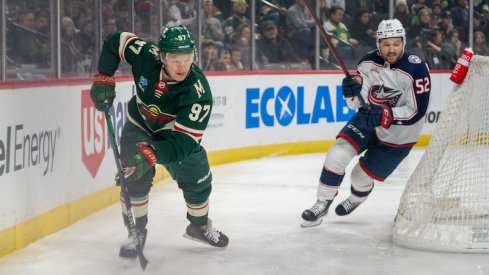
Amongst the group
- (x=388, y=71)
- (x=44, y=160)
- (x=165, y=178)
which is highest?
(x=388, y=71)

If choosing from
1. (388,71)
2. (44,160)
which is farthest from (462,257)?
(44,160)

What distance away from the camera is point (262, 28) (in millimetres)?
8727

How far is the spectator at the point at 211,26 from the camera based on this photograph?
8078 mm

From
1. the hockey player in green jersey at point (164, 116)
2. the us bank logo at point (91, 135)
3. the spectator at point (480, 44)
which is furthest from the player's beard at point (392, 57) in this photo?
the spectator at point (480, 44)

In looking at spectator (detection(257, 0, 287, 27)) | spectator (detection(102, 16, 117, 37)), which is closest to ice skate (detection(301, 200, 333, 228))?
spectator (detection(102, 16, 117, 37))

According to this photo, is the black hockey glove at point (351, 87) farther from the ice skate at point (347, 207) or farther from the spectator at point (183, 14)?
the spectator at point (183, 14)

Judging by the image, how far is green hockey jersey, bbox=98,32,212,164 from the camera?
3.55 meters

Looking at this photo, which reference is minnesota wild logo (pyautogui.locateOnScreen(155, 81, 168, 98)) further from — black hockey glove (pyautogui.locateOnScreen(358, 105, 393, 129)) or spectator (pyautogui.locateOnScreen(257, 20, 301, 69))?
spectator (pyautogui.locateOnScreen(257, 20, 301, 69))

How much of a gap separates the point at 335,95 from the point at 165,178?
111 inches

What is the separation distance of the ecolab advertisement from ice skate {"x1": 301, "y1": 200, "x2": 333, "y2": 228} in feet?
3.92

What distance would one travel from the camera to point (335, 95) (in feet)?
29.6

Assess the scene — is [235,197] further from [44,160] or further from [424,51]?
[424,51]

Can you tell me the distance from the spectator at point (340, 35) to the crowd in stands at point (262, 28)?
1 cm

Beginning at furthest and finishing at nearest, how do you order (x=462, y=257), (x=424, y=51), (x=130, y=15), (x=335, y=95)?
(x=424, y=51) < (x=335, y=95) < (x=130, y=15) < (x=462, y=257)
